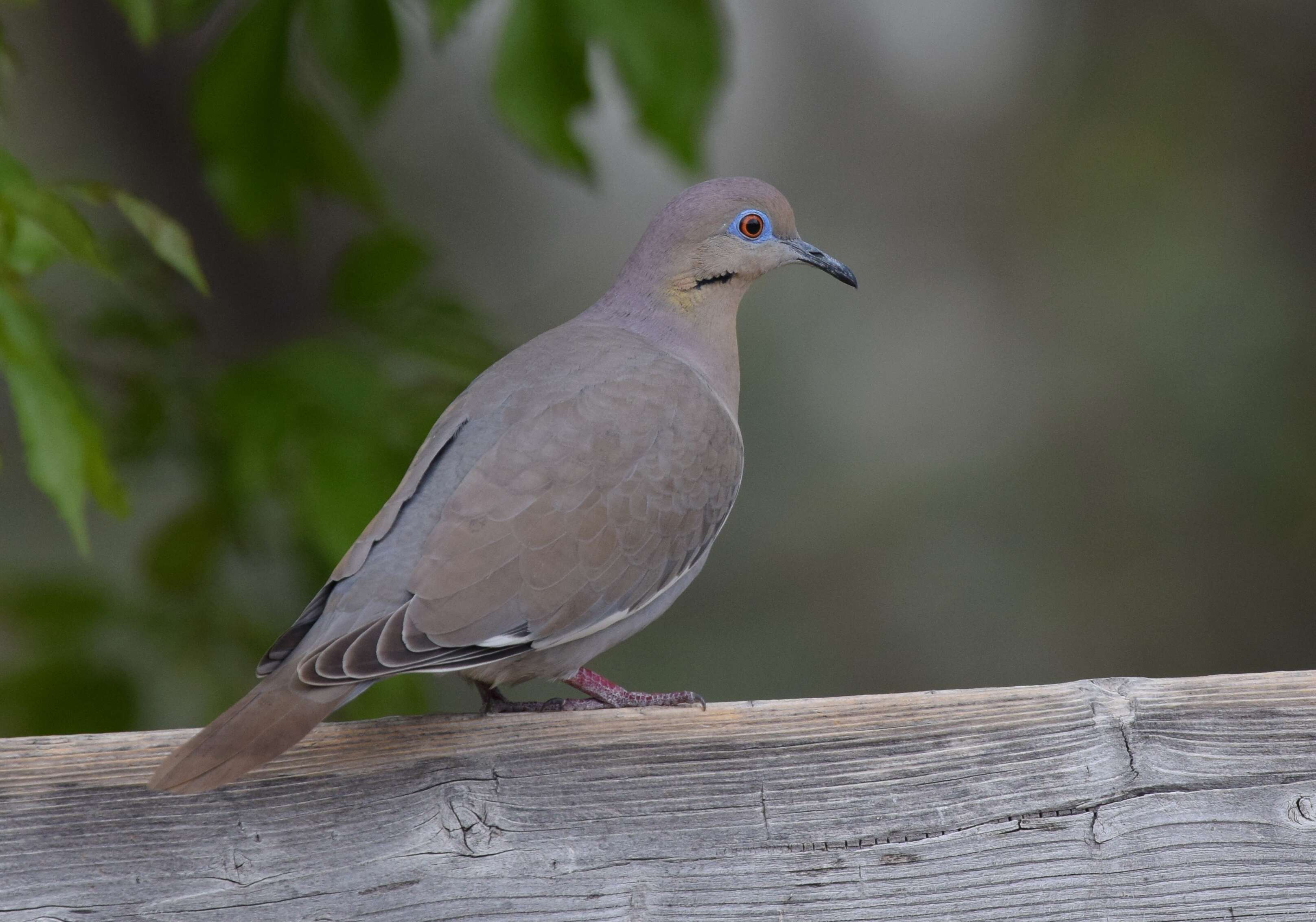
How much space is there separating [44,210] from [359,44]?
910mm

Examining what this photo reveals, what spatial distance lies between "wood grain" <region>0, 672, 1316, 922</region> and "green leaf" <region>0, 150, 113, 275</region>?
1.99 feet

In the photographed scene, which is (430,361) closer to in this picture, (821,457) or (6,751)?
(6,751)

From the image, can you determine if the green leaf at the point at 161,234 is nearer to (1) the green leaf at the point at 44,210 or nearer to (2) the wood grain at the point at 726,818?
(1) the green leaf at the point at 44,210

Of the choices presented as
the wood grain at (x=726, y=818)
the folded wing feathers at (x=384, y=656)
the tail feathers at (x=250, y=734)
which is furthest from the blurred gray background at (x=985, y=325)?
the tail feathers at (x=250, y=734)

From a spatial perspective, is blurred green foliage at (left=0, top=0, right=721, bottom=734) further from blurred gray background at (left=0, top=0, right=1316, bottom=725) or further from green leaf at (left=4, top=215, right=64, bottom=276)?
blurred gray background at (left=0, top=0, right=1316, bottom=725)

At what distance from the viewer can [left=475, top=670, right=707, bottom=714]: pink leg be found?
1.92 metres

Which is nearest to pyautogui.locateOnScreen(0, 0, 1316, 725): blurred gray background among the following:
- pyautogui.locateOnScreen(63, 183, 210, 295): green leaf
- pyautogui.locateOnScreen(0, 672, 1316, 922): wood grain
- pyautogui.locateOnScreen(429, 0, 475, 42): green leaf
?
pyautogui.locateOnScreen(429, 0, 475, 42): green leaf

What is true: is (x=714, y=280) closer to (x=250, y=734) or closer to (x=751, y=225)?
(x=751, y=225)

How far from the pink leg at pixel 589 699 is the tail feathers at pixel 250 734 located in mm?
370

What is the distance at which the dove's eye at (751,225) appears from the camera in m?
2.36

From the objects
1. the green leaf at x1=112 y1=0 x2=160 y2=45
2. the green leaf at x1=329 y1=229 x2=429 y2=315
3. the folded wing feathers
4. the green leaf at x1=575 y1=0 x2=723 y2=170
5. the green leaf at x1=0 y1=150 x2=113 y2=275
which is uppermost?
the green leaf at x1=575 y1=0 x2=723 y2=170

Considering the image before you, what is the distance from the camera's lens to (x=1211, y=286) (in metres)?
4.56

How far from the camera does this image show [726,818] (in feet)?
5.27

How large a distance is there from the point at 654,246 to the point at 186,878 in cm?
127
